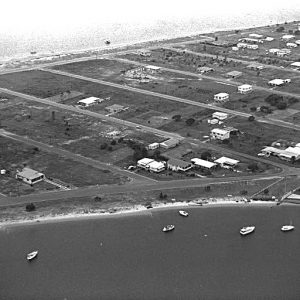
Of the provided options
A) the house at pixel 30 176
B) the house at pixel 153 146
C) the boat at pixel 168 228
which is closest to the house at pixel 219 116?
the house at pixel 153 146

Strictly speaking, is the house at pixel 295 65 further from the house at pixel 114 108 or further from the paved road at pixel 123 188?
the paved road at pixel 123 188

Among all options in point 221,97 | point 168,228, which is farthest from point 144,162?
point 221,97

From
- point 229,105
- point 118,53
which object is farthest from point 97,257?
point 118,53

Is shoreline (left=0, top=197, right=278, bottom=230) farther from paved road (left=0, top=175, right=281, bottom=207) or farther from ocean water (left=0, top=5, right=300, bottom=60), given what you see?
ocean water (left=0, top=5, right=300, bottom=60)

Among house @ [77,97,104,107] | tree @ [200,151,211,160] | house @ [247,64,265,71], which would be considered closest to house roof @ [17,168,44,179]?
tree @ [200,151,211,160]

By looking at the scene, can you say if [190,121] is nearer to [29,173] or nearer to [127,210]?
[29,173]

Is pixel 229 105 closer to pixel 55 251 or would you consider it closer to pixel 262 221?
pixel 262 221
